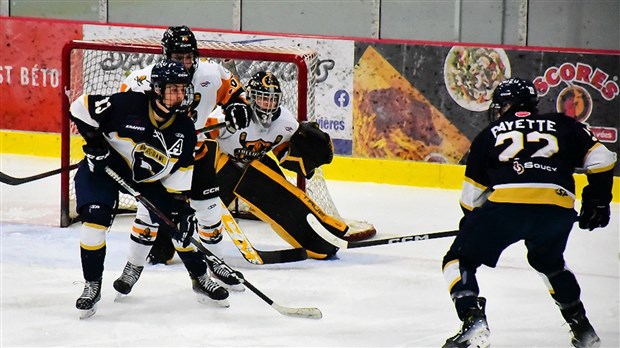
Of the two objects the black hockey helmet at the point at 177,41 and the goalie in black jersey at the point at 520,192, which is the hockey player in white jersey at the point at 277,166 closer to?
the black hockey helmet at the point at 177,41

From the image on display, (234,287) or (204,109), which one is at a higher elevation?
(204,109)

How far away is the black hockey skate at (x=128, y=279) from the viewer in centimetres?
498

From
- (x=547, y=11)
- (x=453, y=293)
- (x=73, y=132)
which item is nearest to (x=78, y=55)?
(x=73, y=132)

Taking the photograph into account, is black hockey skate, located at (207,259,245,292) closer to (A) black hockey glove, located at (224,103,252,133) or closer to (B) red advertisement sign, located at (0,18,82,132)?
(A) black hockey glove, located at (224,103,252,133)

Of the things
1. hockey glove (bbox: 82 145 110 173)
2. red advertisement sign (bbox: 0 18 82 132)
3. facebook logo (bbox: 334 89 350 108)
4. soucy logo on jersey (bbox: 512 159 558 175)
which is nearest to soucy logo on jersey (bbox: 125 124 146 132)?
hockey glove (bbox: 82 145 110 173)

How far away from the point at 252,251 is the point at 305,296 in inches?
20.8

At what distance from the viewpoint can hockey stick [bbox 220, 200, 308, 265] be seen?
557 cm

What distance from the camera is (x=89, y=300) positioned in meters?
4.72

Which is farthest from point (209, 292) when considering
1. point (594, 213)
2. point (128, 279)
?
point (594, 213)

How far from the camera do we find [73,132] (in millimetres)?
6934

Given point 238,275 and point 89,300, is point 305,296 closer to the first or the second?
point 238,275

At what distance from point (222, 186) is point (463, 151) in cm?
190

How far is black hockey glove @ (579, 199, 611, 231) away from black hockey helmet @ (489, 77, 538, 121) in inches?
14.5

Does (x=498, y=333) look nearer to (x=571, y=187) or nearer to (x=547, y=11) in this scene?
(x=571, y=187)
